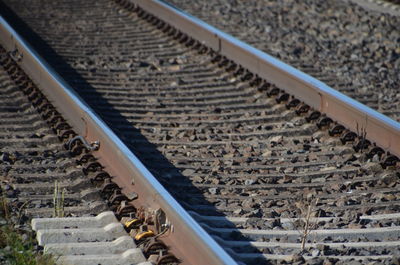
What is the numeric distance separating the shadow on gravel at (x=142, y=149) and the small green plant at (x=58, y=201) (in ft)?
1.88

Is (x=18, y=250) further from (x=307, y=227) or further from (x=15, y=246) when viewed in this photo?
(x=307, y=227)

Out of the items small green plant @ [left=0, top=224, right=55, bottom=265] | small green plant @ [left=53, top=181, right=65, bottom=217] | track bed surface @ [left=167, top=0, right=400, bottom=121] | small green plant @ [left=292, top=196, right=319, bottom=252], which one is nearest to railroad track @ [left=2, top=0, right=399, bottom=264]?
small green plant @ [left=292, top=196, right=319, bottom=252]

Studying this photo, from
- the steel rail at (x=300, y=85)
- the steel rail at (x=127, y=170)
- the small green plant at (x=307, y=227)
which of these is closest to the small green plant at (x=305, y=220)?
the small green plant at (x=307, y=227)

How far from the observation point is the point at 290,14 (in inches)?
447

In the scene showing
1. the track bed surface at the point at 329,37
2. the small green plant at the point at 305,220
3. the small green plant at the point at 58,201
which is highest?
the small green plant at the point at 305,220

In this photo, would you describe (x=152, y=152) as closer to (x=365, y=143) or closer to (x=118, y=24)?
(x=365, y=143)

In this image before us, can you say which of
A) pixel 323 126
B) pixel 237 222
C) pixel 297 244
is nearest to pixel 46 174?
pixel 237 222

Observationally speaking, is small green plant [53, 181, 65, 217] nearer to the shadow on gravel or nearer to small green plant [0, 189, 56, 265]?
small green plant [0, 189, 56, 265]

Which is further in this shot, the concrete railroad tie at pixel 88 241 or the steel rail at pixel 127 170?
the concrete railroad tie at pixel 88 241

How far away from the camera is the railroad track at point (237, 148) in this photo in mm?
4516

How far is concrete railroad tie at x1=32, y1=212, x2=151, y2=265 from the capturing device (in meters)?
4.18

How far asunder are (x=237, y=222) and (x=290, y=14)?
6932 mm

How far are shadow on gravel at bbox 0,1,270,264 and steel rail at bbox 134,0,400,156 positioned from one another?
130 cm

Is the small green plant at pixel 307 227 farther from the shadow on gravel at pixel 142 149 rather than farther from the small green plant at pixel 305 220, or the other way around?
the shadow on gravel at pixel 142 149
